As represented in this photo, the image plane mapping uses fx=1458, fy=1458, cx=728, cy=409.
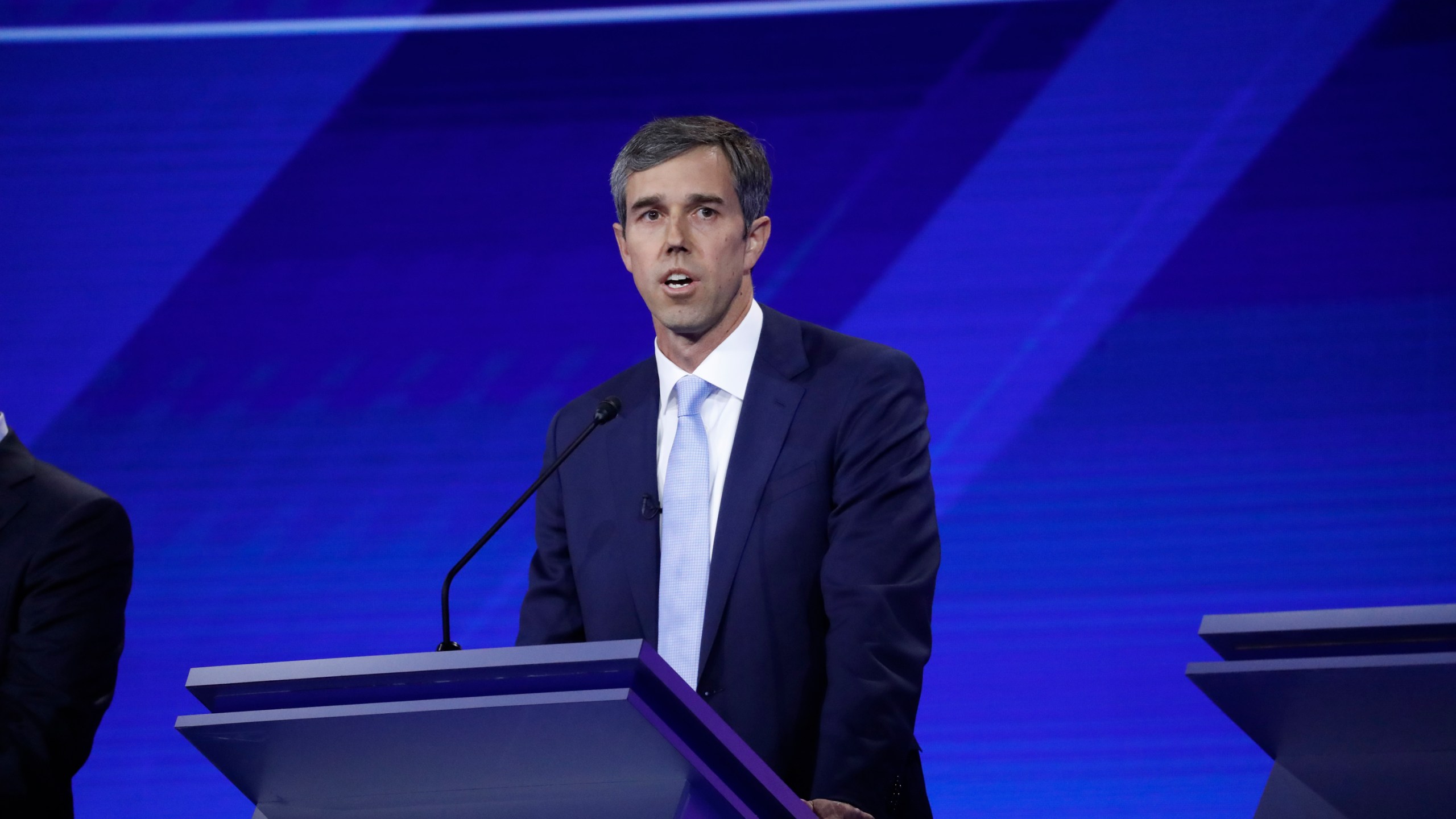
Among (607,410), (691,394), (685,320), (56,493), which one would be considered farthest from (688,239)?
(56,493)

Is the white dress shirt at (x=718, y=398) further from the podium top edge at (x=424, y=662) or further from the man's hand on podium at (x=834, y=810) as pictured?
the podium top edge at (x=424, y=662)

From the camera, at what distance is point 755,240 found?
231 centimetres

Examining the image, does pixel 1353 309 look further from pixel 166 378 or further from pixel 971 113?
pixel 166 378

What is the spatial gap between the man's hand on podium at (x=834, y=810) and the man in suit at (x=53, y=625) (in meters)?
1.06

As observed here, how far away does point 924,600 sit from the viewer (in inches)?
77.9

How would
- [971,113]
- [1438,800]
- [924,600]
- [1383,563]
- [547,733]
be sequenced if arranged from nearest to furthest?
[547,733]
[1438,800]
[924,600]
[1383,563]
[971,113]

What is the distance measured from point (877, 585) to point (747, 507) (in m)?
0.23

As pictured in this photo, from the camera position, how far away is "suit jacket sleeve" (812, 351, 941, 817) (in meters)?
1.85

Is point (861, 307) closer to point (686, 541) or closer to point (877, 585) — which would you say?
point (686, 541)

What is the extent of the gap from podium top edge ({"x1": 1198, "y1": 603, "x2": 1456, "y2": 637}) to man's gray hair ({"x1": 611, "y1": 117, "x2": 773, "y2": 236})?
3.29 ft

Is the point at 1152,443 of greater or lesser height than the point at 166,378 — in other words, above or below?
above

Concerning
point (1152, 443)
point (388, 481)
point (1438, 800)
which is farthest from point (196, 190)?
point (1438, 800)

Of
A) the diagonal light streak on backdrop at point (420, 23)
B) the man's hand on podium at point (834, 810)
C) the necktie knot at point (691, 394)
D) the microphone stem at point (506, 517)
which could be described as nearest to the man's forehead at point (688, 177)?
the necktie knot at point (691, 394)

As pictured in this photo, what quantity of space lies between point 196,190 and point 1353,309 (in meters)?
2.94
